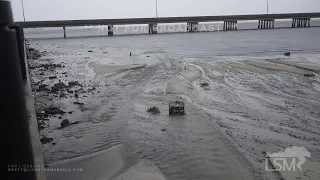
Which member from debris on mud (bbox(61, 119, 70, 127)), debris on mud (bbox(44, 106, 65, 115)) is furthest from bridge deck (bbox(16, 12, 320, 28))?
debris on mud (bbox(61, 119, 70, 127))

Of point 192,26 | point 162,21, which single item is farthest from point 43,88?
point 192,26

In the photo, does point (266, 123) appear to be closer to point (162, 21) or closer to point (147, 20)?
point (147, 20)

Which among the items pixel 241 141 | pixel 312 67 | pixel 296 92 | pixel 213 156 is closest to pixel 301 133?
pixel 241 141

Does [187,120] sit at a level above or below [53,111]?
below

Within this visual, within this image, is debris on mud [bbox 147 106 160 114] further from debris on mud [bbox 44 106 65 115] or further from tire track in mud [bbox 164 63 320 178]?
debris on mud [bbox 44 106 65 115]

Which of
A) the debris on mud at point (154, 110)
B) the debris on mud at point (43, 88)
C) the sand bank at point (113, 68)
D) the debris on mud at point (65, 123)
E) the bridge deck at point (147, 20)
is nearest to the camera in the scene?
the debris on mud at point (65, 123)

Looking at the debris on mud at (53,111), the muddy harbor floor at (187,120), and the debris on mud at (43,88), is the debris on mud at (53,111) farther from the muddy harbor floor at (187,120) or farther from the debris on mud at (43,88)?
the debris on mud at (43,88)

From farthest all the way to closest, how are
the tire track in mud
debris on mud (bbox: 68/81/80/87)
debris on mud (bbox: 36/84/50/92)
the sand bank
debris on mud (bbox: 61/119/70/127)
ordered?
the sand bank < debris on mud (bbox: 68/81/80/87) < debris on mud (bbox: 36/84/50/92) < debris on mud (bbox: 61/119/70/127) < the tire track in mud

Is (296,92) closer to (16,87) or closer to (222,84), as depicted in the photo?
(222,84)

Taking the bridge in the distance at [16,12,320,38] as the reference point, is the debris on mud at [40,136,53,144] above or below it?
below

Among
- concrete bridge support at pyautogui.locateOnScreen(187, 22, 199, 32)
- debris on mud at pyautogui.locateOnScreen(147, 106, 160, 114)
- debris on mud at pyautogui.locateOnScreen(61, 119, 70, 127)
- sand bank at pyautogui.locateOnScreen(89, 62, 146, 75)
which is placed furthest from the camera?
concrete bridge support at pyautogui.locateOnScreen(187, 22, 199, 32)

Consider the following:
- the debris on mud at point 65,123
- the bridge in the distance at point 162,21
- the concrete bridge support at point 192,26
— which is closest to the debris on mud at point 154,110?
the debris on mud at point 65,123

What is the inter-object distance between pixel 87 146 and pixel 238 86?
24.5 ft

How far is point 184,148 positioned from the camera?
604 cm
